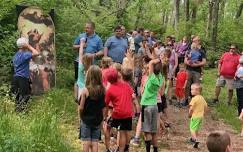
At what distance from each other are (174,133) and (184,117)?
2.29m

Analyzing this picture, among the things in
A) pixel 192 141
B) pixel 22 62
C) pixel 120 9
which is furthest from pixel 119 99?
pixel 120 9

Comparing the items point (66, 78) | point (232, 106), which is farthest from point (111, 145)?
point (232, 106)

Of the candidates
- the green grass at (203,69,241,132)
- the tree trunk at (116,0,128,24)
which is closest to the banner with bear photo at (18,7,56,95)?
the green grass at (203,69,241,132)

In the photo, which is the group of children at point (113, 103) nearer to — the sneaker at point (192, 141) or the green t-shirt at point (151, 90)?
the green t-shirt at point (151, 90)

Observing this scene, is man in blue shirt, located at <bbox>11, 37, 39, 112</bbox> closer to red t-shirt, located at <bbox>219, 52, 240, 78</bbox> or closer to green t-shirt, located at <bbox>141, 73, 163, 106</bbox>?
green t-shirt, located at <bbox>141, 73, 163, 106</bbox>

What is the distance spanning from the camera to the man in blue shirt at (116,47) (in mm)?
13398

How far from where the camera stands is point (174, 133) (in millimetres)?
13078

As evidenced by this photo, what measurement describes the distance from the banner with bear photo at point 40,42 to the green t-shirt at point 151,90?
16.0 ft

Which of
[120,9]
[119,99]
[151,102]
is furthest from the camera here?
[120,9]

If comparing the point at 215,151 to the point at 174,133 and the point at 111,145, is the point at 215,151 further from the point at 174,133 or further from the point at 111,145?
the point at 174,133

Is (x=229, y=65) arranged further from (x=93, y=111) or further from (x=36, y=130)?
(x=36, y=130)

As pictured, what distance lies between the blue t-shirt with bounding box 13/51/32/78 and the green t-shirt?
8.66 feet

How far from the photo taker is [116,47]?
44.1 ft

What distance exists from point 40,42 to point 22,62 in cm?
323
